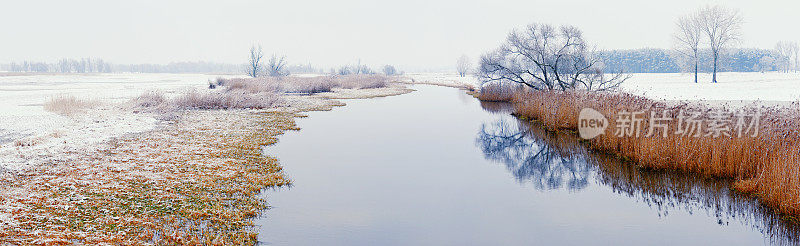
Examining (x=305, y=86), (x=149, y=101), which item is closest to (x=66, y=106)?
(x=149, y=101)

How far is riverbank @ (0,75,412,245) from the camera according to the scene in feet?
21.2

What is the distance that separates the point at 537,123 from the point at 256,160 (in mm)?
14566

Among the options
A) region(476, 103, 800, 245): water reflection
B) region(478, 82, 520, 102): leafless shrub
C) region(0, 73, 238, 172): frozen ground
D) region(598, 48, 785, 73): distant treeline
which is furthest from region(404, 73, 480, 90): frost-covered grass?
region(598, 48, 785, 73): distant treeline

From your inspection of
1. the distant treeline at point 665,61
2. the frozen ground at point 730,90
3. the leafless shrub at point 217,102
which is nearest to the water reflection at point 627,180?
the frozen ground at point 730,90

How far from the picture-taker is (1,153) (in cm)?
1135

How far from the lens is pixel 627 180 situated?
10.6 metres

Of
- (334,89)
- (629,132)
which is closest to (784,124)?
(629,132)

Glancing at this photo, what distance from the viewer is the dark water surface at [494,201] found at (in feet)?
23.1

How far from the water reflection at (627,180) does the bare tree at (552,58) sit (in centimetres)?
1281

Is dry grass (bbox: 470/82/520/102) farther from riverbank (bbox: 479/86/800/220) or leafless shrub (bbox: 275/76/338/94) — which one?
riverbank (bbox: 479/86/800/220)

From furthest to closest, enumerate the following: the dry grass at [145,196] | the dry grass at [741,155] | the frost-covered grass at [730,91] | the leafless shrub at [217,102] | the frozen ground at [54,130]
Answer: the frost-covered grass at [730,91] < the leafless shrub at [217,102] < the frozen ground at [54,130] < the dry grass at [741,155] < the dry grass at [145,196]

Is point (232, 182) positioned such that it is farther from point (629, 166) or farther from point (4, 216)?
point (629, 166)

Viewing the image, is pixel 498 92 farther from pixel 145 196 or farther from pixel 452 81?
pixel 452 81

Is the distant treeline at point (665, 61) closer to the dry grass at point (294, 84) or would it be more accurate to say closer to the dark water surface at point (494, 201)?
the dry grass at point (294, 84)
